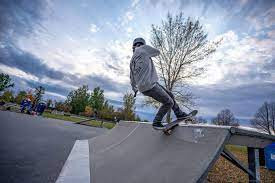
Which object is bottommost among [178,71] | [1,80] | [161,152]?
[161,152]

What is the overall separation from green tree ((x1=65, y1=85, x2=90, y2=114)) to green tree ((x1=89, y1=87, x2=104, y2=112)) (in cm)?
226

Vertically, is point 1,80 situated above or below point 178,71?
above

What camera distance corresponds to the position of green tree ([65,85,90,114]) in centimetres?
7294

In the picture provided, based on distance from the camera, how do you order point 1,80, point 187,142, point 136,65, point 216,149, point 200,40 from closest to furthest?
point 216,149
point 187,142
point 136,65
point 200,40
point 1,80

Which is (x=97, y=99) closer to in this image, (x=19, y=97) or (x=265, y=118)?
Answer: (x=19, y=97)

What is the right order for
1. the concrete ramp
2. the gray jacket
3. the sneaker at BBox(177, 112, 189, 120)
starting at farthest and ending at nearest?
1. the sneaker at BBox(177, 112, 189, 120)
2. the gray jacket
3. the concrete ramp

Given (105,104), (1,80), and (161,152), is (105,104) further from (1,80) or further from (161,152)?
(161,152)

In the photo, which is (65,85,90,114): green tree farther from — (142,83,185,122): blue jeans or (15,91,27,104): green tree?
(142,83,185,122): blue jeans

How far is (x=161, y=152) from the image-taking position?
2807mm

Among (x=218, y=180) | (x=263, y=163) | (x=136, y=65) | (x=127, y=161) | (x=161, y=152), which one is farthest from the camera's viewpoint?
(x=263, y=163)

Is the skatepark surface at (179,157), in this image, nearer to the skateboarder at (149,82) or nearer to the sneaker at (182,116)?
the sneaker at (182,116)

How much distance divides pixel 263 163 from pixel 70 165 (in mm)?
7426

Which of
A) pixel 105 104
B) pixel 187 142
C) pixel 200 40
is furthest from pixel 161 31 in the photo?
pixel 105 104

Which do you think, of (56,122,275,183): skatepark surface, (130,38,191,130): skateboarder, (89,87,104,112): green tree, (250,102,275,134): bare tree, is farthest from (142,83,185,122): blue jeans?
(89,87,104,112): green tree
